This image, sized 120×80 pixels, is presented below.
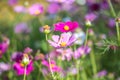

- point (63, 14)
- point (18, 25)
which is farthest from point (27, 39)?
point (63, 14)

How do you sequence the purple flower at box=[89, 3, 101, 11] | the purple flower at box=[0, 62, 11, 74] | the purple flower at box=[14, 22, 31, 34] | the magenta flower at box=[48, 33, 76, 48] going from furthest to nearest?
1. the purple flower at box=[14, 22, 31, 34]
2. the purple flower at box=[89, 3, 101, 11]
3. the purple flower at box=[0, 62, 11, 74]
4. the magenta flower at box=[48, 33, 76, 48]

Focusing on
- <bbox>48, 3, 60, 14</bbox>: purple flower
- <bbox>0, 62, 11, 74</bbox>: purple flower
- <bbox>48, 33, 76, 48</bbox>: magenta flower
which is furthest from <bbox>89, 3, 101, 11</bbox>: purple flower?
<bbox>48, 33, 76, 48</bbox>: magenta flower

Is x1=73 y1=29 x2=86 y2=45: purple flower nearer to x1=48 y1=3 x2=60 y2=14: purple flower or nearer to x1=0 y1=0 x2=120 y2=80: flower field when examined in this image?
x1=0 y1=0 x2=120 y2=80: flower field

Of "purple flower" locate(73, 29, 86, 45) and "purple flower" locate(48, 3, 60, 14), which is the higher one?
"purple flower" locate(48, 3, 60, 14)

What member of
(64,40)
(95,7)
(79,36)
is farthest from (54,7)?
(64,40)

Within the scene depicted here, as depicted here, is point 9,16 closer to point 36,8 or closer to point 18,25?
point 18,25

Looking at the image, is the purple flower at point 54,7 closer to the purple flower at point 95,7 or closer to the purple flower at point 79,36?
the purple flower at point 95,7

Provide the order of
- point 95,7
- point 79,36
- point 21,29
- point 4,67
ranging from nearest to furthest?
point 4,67, point 79,36, point 95,7, point 21,29

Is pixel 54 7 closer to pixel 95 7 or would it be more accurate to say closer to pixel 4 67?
pixel 95 7
